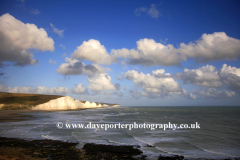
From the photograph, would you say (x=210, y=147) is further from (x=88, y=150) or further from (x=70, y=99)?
(x=70, y=99)

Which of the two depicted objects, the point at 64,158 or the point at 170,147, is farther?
the point at 170,147

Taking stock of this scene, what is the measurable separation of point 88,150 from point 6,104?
86304mm

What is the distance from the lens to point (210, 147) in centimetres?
1591

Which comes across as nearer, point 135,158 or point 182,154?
point 135,158

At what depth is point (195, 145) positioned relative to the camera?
652 inches

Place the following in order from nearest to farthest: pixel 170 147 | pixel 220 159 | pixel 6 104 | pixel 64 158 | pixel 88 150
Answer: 1. pixel 64 158
2. pixel 220 159
3. pixel 88 150
4. pixel 170 147
5. pixel 6 104

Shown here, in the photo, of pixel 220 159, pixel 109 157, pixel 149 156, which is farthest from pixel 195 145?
pixel 109 157

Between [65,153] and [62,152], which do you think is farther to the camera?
[62,152]

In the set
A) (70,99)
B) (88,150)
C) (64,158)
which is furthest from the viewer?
(70,99)

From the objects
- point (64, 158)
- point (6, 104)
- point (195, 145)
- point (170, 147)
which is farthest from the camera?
point (6, 104)

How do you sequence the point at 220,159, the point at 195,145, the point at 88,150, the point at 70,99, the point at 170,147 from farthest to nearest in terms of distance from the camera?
the point at 70,99 → the point at 195,145 → the point at 170,147 → the point at 88,150 → the point at 220,159

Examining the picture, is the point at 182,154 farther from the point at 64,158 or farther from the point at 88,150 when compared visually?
the point at 64,158

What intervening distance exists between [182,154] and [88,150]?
303 inches

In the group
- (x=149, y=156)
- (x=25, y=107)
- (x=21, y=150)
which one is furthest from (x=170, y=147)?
(x=25, y=107)
